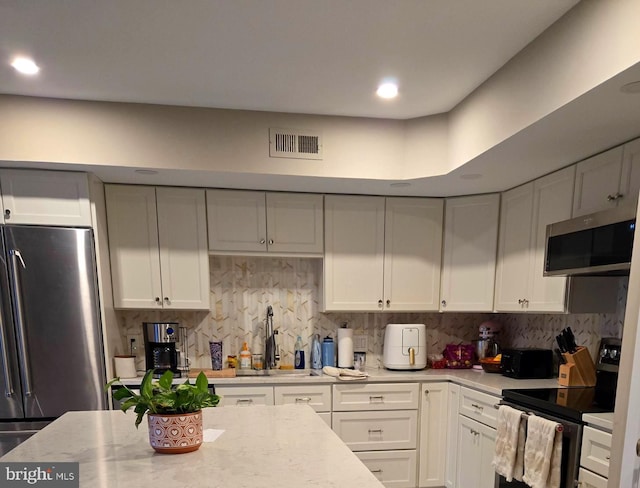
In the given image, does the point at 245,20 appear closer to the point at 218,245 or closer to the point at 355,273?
the point at 218,245

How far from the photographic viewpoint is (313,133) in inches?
99.3

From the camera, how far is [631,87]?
4.42ft

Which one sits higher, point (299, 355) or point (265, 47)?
point (265, 47)

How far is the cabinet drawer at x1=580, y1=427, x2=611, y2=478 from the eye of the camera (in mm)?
1634

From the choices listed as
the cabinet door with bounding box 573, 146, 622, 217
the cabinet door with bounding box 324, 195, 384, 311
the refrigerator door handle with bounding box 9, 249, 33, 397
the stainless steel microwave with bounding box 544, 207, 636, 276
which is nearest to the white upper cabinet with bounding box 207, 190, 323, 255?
the cabinet door with bounding box 324, 195, 384, 311

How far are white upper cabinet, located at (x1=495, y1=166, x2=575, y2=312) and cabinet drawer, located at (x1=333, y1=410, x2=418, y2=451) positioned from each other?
107 cm

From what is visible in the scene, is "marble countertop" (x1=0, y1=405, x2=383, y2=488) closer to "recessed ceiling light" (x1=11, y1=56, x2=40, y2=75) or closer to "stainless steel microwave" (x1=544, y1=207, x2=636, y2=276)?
"stainless steel microwave" (x1=544, y1=207, x2=636, y2=276)

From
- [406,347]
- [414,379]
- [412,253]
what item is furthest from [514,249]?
[414,379]

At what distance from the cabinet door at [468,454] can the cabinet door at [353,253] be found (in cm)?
99

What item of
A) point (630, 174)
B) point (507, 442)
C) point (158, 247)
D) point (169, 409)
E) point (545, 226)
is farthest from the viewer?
point (158, 247)

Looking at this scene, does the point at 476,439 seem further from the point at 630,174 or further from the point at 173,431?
the point at 173,431

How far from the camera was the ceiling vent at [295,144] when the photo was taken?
249 centimetres

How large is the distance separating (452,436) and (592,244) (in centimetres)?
168

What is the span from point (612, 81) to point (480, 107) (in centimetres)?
79
